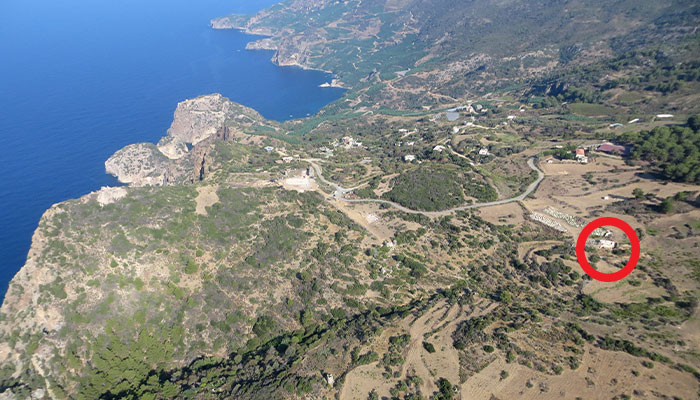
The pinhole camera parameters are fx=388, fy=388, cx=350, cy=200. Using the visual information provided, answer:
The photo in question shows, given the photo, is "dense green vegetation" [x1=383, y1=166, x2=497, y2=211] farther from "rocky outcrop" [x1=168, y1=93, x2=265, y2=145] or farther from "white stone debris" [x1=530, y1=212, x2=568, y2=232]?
"rocky outcrop" [x1=168, y1=93, x2=265, y2=145]

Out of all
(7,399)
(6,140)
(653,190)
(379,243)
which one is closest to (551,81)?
(653,190)

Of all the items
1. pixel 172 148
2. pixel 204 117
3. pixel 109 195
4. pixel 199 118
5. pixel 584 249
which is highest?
pixel 199 118

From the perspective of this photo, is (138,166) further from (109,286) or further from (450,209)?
(450,209)

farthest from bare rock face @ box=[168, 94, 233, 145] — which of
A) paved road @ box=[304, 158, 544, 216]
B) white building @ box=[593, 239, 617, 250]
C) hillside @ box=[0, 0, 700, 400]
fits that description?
white building @ box=[593, 239, 617, 250]

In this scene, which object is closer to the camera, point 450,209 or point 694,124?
point 450,209

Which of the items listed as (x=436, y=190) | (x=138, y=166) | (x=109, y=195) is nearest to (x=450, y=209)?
(x=436, y=190)

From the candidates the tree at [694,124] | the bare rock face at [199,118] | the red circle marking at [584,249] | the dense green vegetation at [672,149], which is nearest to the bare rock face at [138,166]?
the bare rock face at [199,118]
